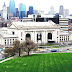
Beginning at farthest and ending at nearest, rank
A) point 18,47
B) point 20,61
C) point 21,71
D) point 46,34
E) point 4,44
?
1. point 46,34
2. point 4,44
3. point 18,47
4. point 20,61
5. point 21,71

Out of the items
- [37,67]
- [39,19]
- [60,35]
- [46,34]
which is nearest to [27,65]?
[37,67]

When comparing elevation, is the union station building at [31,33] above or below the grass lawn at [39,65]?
above

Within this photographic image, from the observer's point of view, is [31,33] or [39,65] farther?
[31,33]

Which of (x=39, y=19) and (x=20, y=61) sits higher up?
(x=39, y=19)

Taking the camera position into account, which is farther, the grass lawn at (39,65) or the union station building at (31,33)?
the union station building at (31,33)

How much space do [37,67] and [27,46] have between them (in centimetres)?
2962

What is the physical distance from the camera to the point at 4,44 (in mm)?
138000

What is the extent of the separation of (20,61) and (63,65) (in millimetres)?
16718

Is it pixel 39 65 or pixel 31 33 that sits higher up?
pixel 31 33

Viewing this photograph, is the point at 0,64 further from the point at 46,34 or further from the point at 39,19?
the point at 39,19

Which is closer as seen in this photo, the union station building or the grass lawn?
the grass lawn

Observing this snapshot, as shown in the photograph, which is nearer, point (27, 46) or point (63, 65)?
point (63, 65)

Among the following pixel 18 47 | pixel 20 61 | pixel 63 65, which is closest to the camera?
pixel 63 65

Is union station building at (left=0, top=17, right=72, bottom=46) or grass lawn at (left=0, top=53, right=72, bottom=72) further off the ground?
union station building at (left=0, top=17, right=72, bottom=46)
